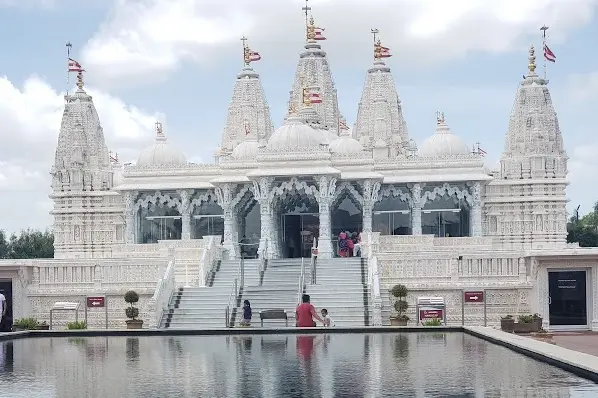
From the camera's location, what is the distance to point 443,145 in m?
49.0

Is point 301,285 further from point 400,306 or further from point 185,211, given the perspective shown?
point 185,211

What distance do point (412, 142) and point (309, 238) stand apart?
770 inches

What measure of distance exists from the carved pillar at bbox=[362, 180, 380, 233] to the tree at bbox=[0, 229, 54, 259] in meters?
40.5

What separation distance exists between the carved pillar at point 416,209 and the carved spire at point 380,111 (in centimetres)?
922

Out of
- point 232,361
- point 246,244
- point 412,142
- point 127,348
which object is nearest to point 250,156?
point 246,244

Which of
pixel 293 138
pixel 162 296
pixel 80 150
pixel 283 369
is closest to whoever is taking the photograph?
pixel 283 369

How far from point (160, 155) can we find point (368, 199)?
11.7m

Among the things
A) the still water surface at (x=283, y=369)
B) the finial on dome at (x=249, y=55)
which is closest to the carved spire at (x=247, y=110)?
the finial on dome at (x=249, y=55)

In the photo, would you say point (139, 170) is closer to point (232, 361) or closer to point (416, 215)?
point (416, 215)

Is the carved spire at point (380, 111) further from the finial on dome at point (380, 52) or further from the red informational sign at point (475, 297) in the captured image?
the red informational sign at point (475, 297)

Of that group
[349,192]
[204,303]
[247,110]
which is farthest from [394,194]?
[204,303]

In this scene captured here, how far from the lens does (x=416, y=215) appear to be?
44.9 m

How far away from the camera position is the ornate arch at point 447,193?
148 feet

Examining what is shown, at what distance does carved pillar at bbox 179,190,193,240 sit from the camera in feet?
151
